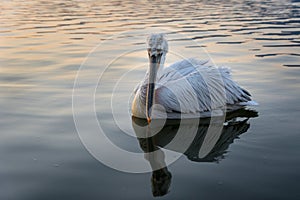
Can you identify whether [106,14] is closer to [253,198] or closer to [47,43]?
[47,43]

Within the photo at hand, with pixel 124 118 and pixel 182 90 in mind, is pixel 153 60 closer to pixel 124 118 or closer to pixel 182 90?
pixel 182 90

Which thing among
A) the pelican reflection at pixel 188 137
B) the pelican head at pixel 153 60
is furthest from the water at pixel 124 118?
the pelican head at pixel 153 60

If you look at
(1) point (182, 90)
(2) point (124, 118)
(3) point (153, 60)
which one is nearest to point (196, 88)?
(1) point (182, 90)

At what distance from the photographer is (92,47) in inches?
363

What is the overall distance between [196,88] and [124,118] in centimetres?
89

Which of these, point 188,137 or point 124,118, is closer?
point 188,137

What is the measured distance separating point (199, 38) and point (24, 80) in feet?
15.9

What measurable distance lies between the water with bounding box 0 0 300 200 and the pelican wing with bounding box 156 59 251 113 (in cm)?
30

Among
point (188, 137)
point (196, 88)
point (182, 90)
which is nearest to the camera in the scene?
point (188, 137)

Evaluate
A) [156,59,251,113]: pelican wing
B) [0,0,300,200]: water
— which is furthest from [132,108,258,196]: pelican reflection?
[156,59,251,113]: pelican wing

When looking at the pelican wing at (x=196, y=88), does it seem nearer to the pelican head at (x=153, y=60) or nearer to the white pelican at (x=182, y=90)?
the white pelican at (x=182, y=90)

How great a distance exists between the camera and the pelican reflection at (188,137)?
3.79 m

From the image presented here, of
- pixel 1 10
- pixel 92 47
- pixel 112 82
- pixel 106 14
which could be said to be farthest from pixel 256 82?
pixel 1 10

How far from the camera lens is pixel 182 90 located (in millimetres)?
4934
